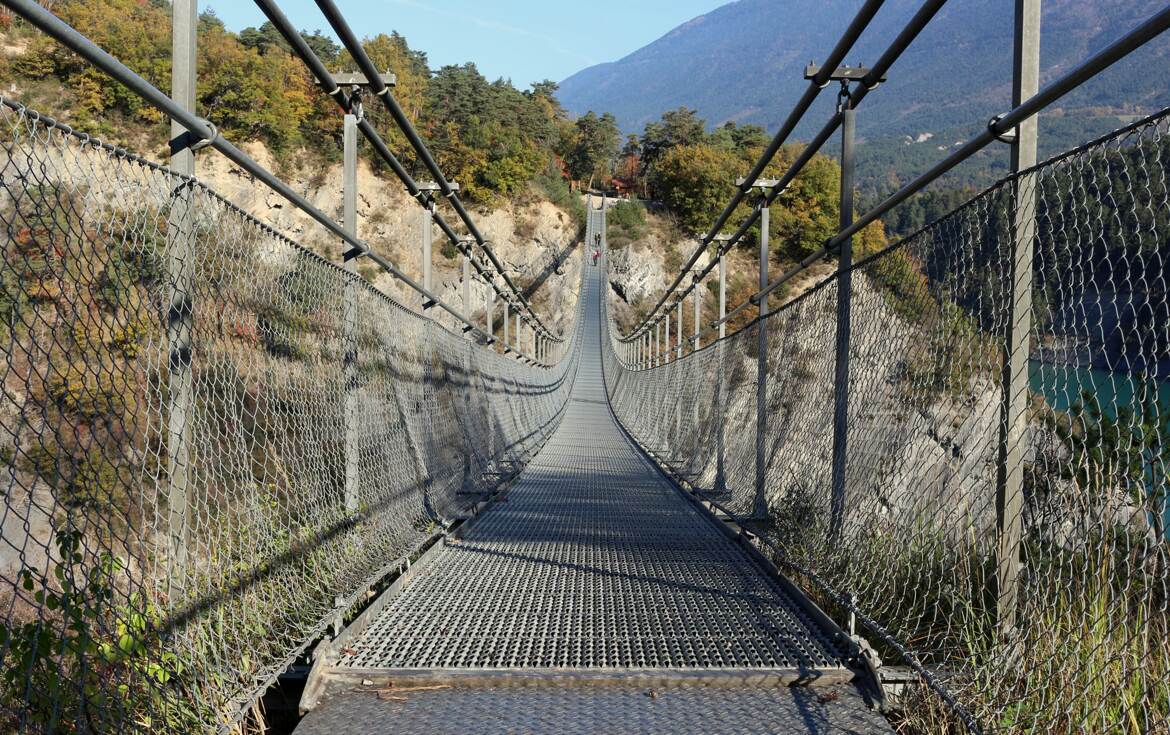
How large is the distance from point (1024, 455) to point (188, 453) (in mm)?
1534

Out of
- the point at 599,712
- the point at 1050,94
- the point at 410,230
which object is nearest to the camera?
the point at 1050,94

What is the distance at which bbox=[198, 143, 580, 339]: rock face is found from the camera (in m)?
30.3

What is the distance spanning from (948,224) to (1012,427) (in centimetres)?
58

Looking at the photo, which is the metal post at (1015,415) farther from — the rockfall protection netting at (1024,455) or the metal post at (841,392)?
the metal post at (841,392)

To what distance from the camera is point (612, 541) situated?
13.2 ft

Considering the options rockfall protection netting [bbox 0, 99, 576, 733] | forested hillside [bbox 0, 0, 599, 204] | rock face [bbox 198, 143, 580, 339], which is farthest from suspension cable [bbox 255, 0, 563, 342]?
rock face [bbox 198, 143, 580, 339]

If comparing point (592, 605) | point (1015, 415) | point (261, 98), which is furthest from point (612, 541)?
point (261, 98)

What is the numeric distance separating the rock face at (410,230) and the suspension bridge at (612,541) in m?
23.6

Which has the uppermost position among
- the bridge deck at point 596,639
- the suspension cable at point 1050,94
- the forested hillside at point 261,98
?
the forested hillside at point 261,98

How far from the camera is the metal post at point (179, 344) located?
1640 mm

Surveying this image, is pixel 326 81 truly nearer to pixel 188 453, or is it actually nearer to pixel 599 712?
pixel 188 453

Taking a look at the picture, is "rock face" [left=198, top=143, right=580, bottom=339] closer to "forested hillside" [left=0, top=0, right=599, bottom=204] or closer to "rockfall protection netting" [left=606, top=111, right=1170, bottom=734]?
"forested hillside" [left=0, top=0, right=599, bottom=204]

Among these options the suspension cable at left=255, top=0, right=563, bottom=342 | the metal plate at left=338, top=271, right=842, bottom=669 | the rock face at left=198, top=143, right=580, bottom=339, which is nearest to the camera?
the metal plate at left=338, top=271, right=842, bottom=669

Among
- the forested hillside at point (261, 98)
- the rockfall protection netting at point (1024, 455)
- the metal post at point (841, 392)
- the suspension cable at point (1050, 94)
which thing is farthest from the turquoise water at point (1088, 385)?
the forested hillside at point (261, 98)
